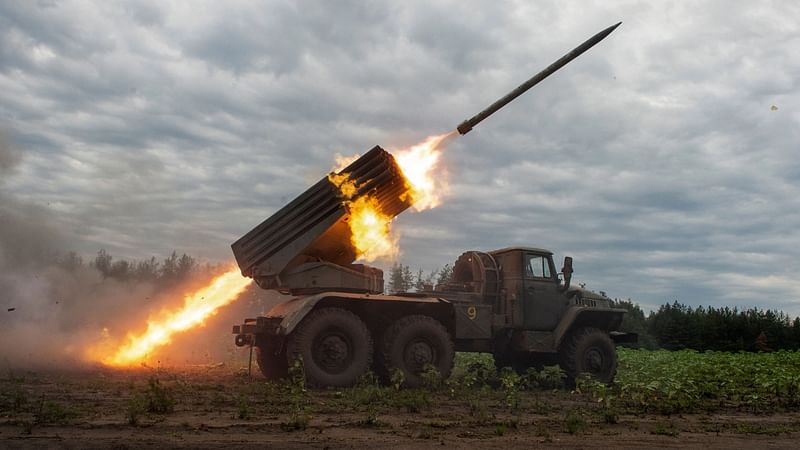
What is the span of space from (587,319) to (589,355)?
953mm

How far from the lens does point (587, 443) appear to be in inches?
343

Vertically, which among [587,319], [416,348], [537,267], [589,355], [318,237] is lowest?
[589,355]

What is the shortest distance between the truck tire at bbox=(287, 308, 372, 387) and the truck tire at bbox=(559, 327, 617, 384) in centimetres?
573

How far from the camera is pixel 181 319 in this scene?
62.0 feet

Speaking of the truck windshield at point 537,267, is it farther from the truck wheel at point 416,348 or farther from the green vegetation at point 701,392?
the truck wheel at point 416,348

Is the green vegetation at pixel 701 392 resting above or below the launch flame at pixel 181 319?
below

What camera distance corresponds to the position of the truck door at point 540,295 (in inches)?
671

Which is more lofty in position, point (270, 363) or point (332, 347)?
point (332, 347)

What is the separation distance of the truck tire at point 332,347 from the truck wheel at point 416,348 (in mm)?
526

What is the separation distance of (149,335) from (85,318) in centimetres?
390

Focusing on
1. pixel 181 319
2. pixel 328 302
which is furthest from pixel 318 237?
pixel 181 319

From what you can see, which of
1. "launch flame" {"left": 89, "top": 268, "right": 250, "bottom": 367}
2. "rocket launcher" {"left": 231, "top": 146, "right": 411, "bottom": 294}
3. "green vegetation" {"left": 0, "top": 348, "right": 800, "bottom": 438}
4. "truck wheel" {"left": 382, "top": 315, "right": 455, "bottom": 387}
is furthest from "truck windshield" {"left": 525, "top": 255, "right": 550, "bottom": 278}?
"launch flame" {"left": 89, "top": 268, "right": 250, "bottom": 367}

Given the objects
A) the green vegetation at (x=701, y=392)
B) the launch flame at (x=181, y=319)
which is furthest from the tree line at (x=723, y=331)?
the launch flame at (x=181, y=319)

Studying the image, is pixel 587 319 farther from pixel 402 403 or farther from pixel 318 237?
pixel 402 403
